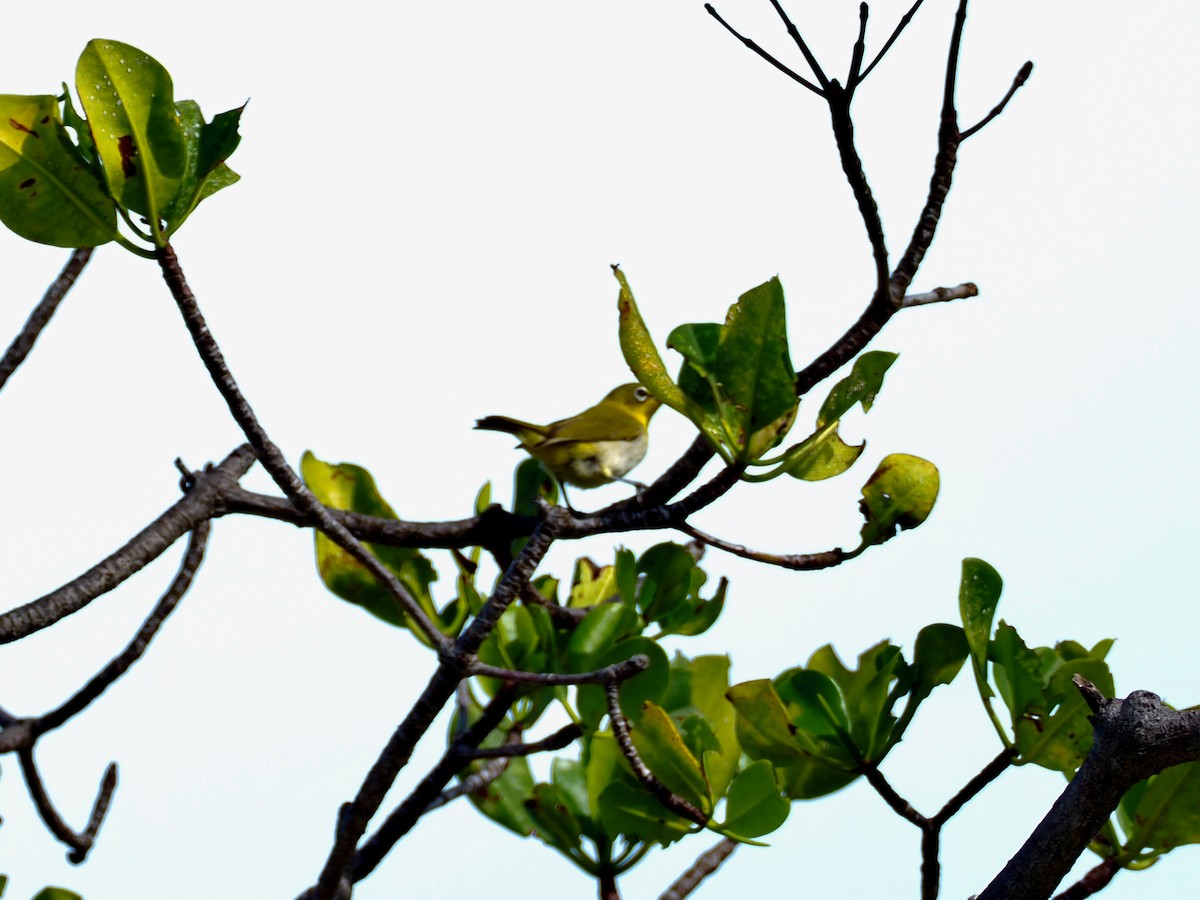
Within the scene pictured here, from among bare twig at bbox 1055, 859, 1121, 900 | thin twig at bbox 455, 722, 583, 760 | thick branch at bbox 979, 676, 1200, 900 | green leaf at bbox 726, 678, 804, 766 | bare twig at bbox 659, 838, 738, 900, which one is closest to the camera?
thick branch at bbox 979, 676, 1200, 900

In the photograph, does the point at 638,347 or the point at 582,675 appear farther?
the point at 582,675

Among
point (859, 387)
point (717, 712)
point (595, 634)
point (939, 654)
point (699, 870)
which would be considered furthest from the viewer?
point (699, 870)

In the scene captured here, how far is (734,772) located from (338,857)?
0.62 meters

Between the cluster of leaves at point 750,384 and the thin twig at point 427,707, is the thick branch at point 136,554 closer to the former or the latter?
the thin twig at point 427,707

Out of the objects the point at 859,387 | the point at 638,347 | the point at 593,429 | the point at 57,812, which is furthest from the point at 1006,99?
the point at 57,812

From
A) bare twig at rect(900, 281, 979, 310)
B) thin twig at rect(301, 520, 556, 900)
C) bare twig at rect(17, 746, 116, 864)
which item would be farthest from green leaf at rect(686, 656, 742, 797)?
bare twig at rect(17, 746, 116, 864)

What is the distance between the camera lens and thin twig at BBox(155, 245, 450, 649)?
1506 mm

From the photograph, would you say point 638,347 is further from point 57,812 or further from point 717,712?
point 57,812

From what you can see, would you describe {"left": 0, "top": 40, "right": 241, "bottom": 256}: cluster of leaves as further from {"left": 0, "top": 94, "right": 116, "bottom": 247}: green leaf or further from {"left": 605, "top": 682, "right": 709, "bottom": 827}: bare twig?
{"left": 605, "top": 682, "right": 709, "bottom": 827}: bare twig

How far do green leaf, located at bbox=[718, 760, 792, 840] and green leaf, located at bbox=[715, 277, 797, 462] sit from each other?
1.45 feet

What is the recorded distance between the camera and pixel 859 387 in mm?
1591

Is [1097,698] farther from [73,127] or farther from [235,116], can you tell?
[73,127]

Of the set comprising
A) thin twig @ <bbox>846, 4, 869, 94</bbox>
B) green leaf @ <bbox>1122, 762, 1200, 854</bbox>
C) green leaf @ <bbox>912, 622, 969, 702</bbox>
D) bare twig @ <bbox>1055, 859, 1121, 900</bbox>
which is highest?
thin twig @ <bbox>846, 4, 869, 94</bbox>

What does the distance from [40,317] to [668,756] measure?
144 cm
